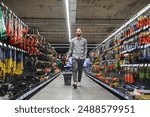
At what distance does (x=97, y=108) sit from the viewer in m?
2.60

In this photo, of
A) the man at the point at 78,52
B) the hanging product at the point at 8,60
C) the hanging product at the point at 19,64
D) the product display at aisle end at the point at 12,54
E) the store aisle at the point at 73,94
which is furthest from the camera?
the man at the point at 78,52

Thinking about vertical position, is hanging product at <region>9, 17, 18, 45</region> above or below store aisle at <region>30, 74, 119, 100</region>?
above

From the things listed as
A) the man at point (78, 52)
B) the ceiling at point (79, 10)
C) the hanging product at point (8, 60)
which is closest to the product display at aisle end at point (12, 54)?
the hanging product at point (8, 60)

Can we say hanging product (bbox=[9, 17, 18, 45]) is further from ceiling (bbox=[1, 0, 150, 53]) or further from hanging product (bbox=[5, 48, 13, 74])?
ceiling (bbox=[1, 0, 150, 53])

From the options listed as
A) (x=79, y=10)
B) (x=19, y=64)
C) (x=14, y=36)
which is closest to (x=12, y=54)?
(x=14, y=36)

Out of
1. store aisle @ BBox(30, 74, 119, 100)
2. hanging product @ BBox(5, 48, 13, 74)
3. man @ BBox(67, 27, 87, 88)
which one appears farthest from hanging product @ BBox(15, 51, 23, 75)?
man @ BBox(67, 27, 87, 88)

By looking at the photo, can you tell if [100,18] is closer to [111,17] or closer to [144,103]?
[111,17]

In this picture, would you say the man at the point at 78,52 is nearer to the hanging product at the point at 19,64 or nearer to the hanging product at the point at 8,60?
the hanging product at the point at 19,64

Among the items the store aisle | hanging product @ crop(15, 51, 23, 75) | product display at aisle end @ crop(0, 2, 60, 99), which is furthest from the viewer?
hanging product @ crop(15, 51, 23, 75)

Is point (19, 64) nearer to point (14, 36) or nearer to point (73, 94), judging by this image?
point (14, 36)

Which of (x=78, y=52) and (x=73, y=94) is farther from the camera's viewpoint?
(x=78, y=52)

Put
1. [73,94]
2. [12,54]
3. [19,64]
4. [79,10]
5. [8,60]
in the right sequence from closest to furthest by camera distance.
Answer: [8,60], [73,94], [12,54], [19,64], [79,10]

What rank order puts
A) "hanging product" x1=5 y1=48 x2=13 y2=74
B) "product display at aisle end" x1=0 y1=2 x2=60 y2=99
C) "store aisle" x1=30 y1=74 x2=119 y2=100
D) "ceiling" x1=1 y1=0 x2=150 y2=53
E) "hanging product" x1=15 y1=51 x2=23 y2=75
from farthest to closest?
"ceiling" x1=1 y1=0 x2=150 y2=53
"hanging product" x1=15 y1=51 x2=23 y2=75
"hanging product" x1=5 y1=48 x2=13 y2=74
"store aisle" x1=30 y1=74 x2=119 y2=100
"product display at aisle end" x1=0 y1=2 x2=60 y2=99

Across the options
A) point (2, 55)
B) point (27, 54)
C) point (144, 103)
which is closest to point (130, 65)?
point (27, 54)
